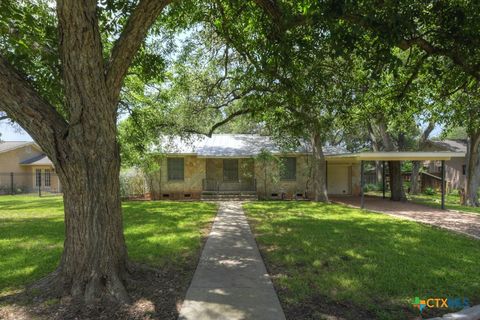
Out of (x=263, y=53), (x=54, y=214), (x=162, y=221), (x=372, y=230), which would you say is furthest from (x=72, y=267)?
(x=54, y=214)

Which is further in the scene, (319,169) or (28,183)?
(28,183)

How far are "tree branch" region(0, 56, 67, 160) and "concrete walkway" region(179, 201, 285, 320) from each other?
276 centimetres

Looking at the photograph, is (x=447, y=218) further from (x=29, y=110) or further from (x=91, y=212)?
(x=29, y=110)

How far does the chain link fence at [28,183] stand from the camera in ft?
87.6

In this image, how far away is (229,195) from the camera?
19.3 m

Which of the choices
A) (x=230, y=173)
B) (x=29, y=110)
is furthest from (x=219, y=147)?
(x=29, y=110)

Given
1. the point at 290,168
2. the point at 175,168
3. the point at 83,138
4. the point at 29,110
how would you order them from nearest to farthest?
the point at 29,110 → the point at 83,138 → the point at 175,168 → the point at 290,168

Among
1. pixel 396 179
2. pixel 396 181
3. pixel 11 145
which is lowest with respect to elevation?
pixel 396 181

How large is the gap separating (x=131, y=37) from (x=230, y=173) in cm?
1615

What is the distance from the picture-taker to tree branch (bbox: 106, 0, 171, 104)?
181 inches

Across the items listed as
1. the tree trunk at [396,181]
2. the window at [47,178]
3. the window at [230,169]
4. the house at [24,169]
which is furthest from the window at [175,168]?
the window at [47,178]

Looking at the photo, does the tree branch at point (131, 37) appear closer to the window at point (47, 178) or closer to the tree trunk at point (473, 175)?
the tree trunk at point (473, 175)

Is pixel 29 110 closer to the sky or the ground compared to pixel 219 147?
closer to the ground

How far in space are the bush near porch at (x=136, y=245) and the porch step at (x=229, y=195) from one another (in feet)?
19.6
